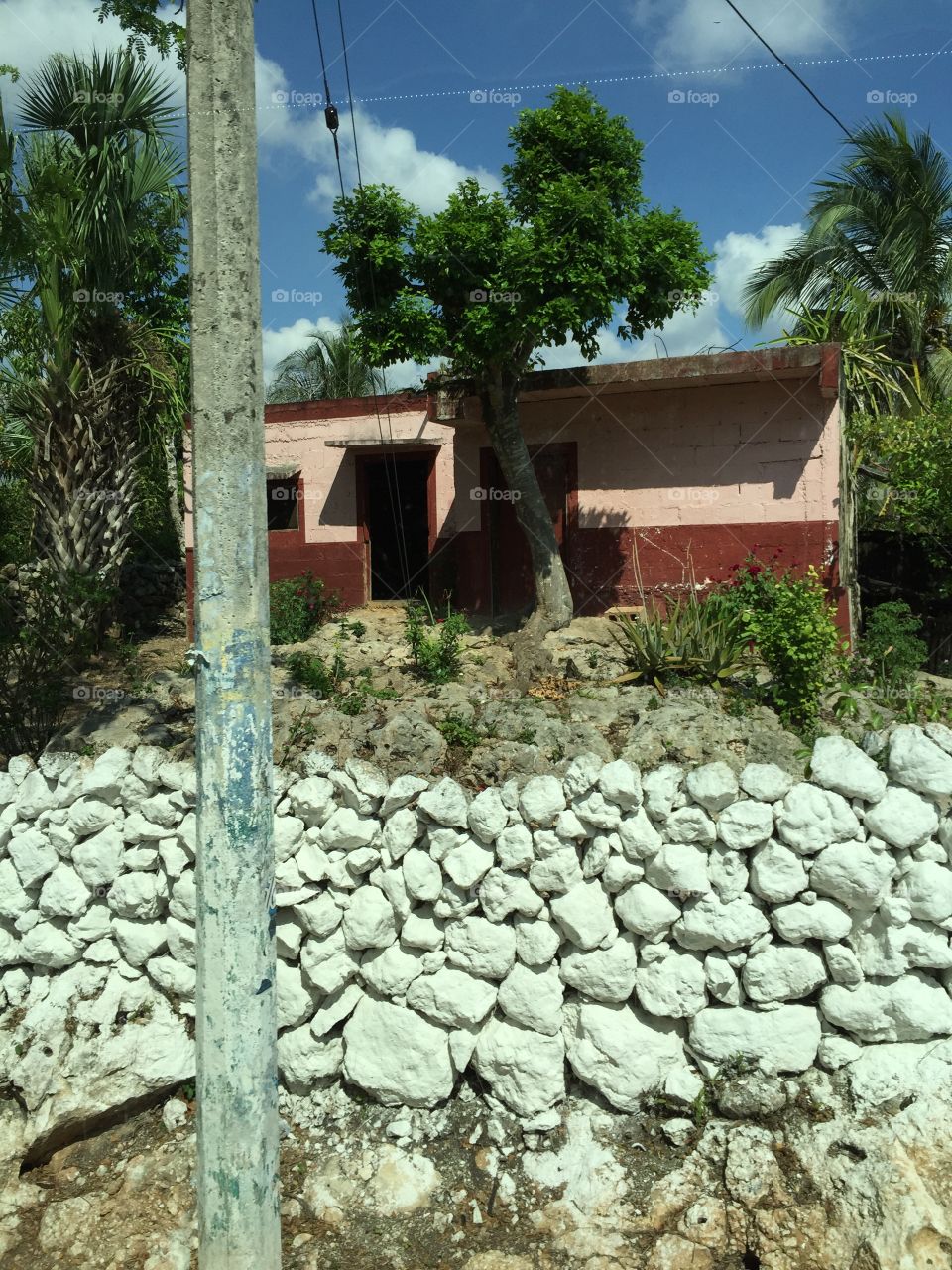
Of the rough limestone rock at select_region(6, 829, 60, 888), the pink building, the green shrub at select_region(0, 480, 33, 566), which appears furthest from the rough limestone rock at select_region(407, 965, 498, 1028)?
the green shrub at select_region(0, 480, 33, 566)

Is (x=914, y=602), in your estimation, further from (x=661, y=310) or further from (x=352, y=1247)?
(x=352, y=1247)

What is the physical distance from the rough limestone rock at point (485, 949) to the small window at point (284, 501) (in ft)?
26.7

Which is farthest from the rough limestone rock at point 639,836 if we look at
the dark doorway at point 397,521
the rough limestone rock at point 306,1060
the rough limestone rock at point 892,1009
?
the dark doorway at point 397,521

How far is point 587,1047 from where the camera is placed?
5.36 m

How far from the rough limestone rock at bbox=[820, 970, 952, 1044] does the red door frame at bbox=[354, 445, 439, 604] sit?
798cm

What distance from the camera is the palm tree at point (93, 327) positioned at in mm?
8250

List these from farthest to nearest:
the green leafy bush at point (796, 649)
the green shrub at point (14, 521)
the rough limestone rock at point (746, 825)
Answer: the green shrub at point (14, 521) → the green leafy bush at point (796, 649) → the rough limestone rock at point (746, 825)

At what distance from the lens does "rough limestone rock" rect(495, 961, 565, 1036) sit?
17.7 feet

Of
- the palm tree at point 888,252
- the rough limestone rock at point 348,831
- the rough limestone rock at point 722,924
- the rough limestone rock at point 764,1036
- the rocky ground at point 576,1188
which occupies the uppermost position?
the palm tree at point 888,252

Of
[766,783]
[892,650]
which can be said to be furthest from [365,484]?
[766,783]

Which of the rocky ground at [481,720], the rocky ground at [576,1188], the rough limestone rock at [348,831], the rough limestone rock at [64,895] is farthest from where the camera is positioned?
the rough limestone rock at [64,895]

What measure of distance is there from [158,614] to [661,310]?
283 inches

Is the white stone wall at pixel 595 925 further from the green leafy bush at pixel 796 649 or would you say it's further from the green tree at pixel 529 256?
the green tree at pixel 529 256

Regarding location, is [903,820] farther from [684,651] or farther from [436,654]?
[436,654]
